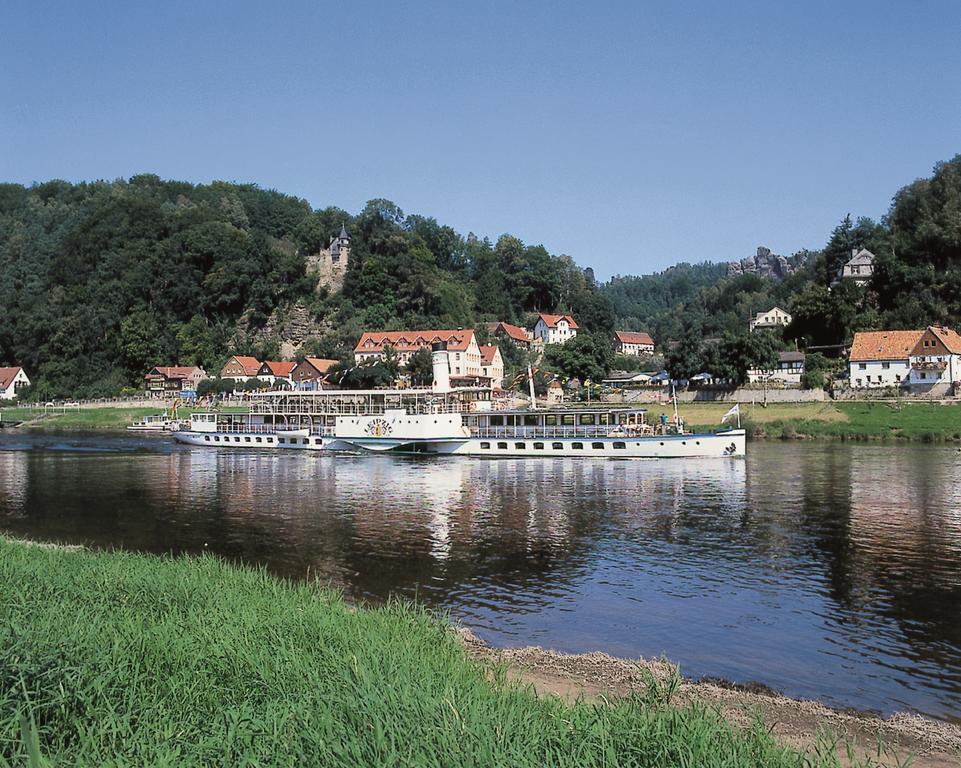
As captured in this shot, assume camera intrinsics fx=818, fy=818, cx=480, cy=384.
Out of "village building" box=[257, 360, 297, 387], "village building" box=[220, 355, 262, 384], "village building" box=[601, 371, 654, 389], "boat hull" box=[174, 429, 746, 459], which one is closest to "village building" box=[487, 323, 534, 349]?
"village building" box=[601, 371, 654, 389]

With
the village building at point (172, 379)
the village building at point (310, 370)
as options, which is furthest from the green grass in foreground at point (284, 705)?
the village building at point (172, 379)

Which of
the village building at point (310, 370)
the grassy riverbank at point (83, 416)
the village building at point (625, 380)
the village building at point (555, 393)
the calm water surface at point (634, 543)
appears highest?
the village building at point (310, 370)

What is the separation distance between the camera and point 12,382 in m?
145

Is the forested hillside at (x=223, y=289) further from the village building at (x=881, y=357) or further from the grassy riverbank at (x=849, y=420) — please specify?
the grassy riverbank at (x=849, y=420)

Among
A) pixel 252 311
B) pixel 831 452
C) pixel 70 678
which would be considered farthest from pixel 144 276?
pixel 70 678

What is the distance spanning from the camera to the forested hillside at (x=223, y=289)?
141625 millimetres

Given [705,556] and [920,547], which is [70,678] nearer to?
[705,556]

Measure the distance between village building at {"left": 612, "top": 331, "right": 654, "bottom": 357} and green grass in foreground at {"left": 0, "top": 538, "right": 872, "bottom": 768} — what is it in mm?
158970

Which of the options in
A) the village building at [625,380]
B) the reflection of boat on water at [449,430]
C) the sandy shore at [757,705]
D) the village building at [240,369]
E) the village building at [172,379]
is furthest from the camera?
the village building at [172,379]

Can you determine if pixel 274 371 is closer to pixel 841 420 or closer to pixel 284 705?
pixel 841 420

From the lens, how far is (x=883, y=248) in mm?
115562

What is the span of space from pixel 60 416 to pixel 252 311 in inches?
1717

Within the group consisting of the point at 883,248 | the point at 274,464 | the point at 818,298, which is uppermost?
the point at 883,248

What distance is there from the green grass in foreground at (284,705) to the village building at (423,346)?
105091mm
